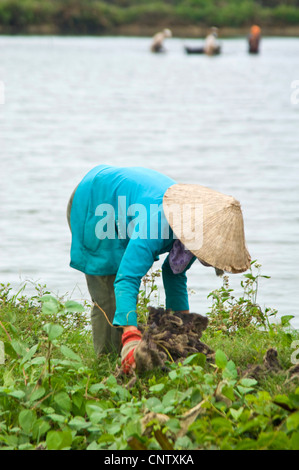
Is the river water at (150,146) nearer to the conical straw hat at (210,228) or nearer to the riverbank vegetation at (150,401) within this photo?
the riverbank vegetation at (150,401)

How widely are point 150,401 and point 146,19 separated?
6609cm

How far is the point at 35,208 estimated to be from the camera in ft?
28.7

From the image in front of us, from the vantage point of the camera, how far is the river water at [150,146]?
665cm

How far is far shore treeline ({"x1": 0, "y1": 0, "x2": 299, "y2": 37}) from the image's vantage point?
61625mm

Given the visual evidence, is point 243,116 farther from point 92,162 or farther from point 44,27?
point 44,27

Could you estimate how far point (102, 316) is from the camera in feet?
12.9

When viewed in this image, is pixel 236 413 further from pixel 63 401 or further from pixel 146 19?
pixel 146 19

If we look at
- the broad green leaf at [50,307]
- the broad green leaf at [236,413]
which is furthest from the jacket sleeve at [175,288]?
the broad green leaf at [236,413]

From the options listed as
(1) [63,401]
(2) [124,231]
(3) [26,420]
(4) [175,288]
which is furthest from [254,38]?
(3) [26,420]

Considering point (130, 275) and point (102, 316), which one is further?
point (102, 316)

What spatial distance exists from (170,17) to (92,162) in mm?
57917

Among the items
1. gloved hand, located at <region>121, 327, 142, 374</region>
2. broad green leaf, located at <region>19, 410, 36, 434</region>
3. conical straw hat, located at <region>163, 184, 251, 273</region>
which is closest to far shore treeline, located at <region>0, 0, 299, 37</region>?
conical straw hat, located at <region>163, 184, 251, 273</region>
